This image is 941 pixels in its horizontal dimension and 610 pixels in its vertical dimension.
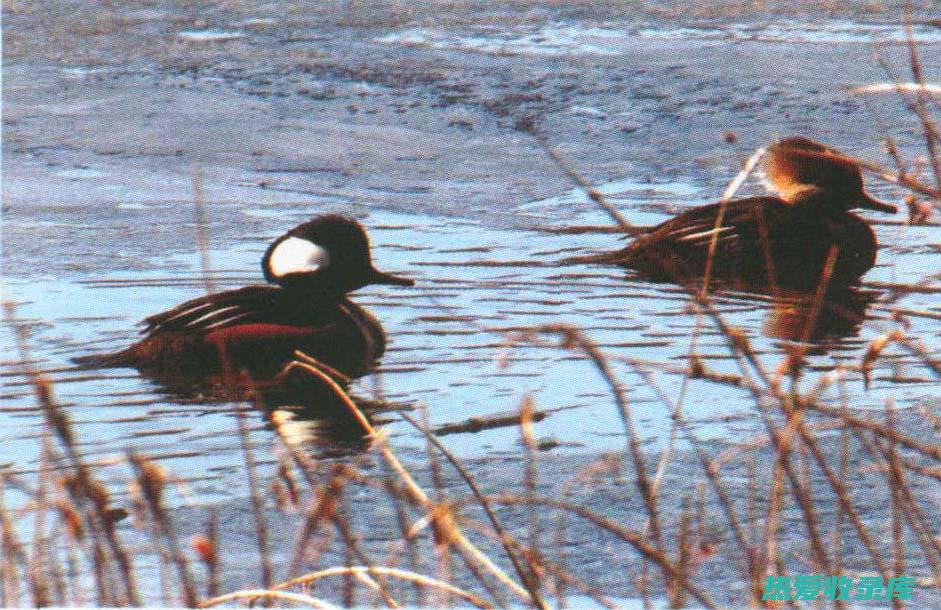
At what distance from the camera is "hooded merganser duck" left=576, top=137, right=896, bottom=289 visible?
841 cm

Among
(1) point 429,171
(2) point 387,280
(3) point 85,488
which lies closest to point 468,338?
(2) point 387,280

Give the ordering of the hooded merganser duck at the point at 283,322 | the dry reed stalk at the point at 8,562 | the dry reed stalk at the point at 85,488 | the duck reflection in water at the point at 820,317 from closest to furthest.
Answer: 1. the dry reed stalk at the point at 85,488
2. the dry reed stalk at the point at 8,562
3. the hooded merganser duck at the point at 283,322
4. the duck reflection in water at the point at 820,317

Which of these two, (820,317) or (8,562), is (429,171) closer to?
(820,317)

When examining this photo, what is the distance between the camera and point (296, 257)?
720 centimetres

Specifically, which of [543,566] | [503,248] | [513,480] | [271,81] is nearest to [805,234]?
[503,248]

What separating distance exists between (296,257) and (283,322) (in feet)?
1.09

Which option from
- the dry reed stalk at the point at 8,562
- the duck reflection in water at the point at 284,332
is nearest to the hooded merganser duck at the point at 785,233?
the duck reflection in water at the point at 284,332

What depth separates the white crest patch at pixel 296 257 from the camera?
7.16 metres

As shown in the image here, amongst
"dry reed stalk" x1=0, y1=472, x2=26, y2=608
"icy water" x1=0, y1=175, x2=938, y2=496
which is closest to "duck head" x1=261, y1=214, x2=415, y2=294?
"icy water" x1=0, y1=175, x2=938, y2=496

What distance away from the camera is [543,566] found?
3.03m

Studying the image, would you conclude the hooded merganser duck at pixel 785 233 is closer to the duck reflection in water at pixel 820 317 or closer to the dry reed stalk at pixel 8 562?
the duck reflection in water at pixel 820 317

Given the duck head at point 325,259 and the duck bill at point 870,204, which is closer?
the duck head at point 325,259

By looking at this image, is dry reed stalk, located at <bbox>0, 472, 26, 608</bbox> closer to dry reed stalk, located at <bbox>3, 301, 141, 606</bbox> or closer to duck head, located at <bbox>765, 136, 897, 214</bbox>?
dry reed stalk, located at <bbox>3, 301, 141, 606</bbox>

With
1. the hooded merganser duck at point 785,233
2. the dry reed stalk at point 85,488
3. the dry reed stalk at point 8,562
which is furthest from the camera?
the hooded merganser duck at point 785,233
